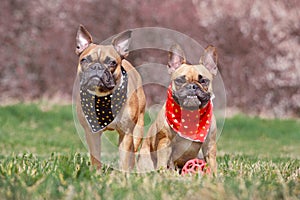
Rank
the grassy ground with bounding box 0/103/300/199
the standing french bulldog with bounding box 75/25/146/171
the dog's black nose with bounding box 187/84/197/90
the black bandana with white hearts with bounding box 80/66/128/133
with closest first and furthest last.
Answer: the grassy ground with bounding box 0/103/300/199
the dog's black nose with bounding box 187/84/197/90
the standing french bulldog with bounding box 75/25/146/171
the black bandana with white hearts with bounding box 80/66/128/133

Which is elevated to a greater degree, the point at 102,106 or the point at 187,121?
the point at 102,106

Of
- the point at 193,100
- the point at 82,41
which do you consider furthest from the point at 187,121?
the point at 82,41

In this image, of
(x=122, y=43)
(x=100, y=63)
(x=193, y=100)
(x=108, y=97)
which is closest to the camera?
(x=193, y=100)

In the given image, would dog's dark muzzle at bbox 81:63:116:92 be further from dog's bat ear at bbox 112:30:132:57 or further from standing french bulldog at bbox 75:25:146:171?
dog's bat ear at bbox 112:30:132:57

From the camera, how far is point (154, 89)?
15734mm

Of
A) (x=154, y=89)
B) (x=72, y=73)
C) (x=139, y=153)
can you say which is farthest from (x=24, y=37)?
(x=139, y=153)

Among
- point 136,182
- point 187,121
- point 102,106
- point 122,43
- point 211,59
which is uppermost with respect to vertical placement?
point 122,43

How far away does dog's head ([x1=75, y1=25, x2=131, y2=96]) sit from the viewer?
5.31 meters

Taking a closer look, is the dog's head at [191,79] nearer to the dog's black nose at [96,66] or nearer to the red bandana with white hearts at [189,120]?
the red bandana with white hearts at [189,120]

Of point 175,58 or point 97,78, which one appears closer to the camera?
point 97,78

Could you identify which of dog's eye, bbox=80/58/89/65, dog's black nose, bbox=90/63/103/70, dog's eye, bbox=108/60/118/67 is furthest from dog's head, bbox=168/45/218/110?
dog's eye, bbox=80/58/89/65

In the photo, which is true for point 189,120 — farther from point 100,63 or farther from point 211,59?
point 100,63

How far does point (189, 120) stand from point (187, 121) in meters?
0.03

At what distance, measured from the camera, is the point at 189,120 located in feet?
17.9
